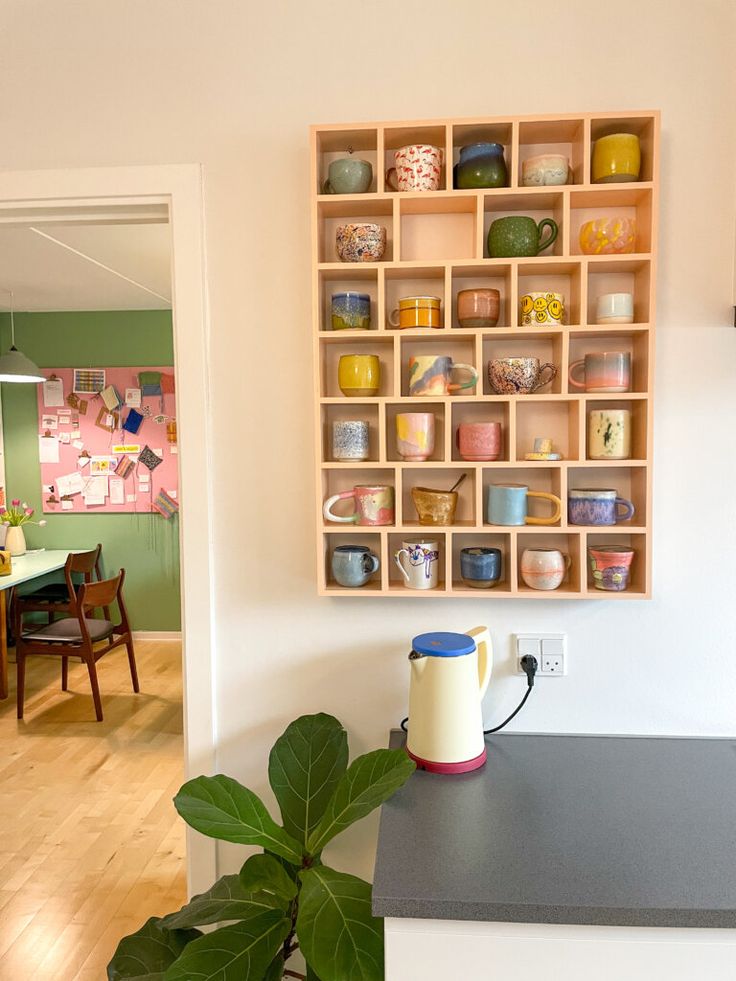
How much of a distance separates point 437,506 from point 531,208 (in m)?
0.66

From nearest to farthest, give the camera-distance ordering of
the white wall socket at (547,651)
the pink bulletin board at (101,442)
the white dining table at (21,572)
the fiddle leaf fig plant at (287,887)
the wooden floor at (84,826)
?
the fiddle leaf fig plant at (287,887) < the white wall socket at (547,651) < the wooden floor at (84,826) < the white dining table at (21,572) < the pink bulletin board at (101,442)

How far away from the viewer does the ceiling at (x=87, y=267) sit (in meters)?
3.35

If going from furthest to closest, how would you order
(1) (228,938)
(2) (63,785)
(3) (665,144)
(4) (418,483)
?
(2) (63,785), (4) (418,483), (3) (665,144), (1) (228,938)

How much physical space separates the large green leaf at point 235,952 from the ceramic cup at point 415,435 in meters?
0.90

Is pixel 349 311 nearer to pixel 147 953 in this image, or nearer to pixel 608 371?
pixel 608 371

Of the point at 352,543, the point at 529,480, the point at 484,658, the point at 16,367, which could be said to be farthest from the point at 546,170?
the point at 16,367

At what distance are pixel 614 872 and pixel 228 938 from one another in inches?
25.9

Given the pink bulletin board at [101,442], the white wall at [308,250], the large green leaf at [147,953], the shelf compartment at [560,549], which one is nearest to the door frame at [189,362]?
the white wall at [308,250]

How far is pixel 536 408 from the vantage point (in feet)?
5.14

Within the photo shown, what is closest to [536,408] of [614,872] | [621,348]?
[621,348]

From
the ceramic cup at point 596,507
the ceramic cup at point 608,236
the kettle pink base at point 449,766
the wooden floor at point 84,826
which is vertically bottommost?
the wooden floor at point 84,826

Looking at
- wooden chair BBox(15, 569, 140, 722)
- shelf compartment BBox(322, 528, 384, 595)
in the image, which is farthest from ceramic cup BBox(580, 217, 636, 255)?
wooden chair BBox(15, 569, 140, 722)

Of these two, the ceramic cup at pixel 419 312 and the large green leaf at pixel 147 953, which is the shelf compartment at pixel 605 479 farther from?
the large green leaf at pixel 147 953

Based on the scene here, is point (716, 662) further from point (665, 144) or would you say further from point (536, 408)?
point (665, 144)
